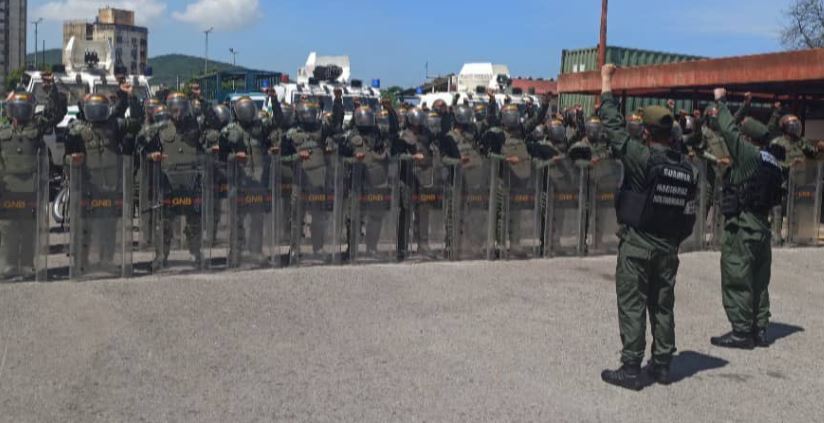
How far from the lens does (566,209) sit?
11.5m

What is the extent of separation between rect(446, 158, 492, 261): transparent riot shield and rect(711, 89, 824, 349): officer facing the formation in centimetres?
377

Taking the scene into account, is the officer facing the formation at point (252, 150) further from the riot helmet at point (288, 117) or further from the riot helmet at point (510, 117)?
the riot helmet at point (510, 117)

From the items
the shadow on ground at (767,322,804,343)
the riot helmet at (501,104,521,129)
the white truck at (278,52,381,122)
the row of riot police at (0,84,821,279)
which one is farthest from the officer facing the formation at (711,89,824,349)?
the white truck at (278,52,381,122)

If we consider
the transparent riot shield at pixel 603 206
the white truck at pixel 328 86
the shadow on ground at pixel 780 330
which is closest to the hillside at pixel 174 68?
the white truck at pixel 328 86

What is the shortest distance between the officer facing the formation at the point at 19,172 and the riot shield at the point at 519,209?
17.5ft

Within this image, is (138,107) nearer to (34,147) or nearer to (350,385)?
(34,147)

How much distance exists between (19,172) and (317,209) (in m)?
3.13

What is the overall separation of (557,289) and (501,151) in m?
2.27

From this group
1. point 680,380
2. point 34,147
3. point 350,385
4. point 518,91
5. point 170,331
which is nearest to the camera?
point 350,385

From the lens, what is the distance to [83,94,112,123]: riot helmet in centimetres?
914

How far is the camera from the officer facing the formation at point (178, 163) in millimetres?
9406

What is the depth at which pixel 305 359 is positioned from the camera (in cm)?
655

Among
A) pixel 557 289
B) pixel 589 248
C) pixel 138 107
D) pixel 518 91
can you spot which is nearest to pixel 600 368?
pixel 557 289

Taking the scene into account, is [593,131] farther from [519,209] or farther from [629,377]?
[629,377]
